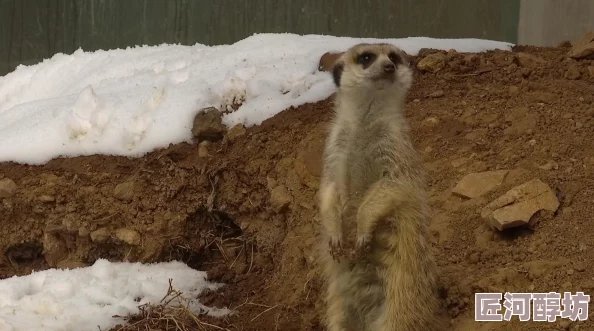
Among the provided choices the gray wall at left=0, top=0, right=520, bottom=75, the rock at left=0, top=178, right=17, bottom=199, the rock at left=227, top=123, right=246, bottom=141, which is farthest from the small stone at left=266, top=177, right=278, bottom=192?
the gray wall at left=0, top=0, right=520, bottom=75

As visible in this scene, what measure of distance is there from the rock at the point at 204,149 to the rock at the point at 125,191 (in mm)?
335

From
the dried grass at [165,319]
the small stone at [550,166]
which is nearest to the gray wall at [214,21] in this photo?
the small stone at [550,166]

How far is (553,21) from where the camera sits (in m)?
4.14

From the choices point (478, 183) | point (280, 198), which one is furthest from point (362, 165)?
point (280, 198)

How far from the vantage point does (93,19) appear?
4.81m

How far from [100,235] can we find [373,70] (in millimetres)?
1537

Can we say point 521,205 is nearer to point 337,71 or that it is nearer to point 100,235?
point 337,71

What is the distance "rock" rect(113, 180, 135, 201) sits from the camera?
3.27 meters

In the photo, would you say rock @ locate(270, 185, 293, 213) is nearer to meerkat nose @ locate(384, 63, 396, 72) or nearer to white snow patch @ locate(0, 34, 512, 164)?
white snow patch @ locate(0, 34, 512, 164)

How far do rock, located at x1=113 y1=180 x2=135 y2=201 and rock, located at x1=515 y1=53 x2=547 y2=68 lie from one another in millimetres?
1886

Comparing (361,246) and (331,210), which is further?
(331,210)

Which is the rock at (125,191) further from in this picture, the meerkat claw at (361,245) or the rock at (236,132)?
the meerkat claw at (361,245)

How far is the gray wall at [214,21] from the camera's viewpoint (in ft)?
14.8

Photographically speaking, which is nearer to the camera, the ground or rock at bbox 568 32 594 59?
the ground
